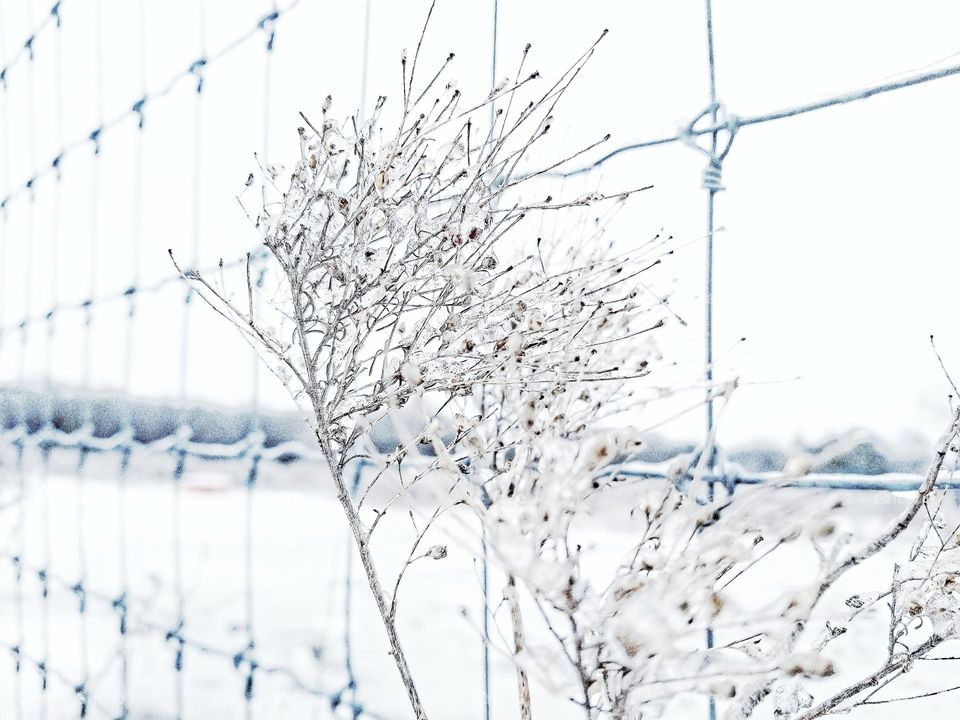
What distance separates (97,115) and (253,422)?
3.20 ft

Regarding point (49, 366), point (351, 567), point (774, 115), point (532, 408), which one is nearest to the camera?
A: point (532, 408)

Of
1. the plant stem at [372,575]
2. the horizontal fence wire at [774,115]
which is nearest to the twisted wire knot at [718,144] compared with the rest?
the horizontal fence wire at [774,115]

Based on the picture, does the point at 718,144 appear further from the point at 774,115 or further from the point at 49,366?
the point at 49,366

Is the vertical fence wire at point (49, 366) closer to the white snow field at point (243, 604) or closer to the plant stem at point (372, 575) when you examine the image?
the white snow field at point (243, 604)

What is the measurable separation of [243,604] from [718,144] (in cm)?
127

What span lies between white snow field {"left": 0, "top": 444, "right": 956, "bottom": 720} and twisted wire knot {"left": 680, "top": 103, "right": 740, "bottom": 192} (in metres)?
0.31

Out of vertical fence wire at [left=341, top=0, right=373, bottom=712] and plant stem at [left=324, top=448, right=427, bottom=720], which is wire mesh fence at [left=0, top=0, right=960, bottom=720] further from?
plant stem at [left=324, top=448, right=427, bottom=720]

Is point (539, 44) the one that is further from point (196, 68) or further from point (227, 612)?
point (227, 612)

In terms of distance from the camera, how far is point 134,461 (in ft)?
5.77

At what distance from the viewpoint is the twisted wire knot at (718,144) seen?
0.80 meters

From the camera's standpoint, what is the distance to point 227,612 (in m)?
1.70

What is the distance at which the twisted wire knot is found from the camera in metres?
0.80

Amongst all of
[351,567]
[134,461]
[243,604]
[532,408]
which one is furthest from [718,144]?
[134,461]

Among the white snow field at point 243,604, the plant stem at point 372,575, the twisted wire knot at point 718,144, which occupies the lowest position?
the white snow field at point 243,604
